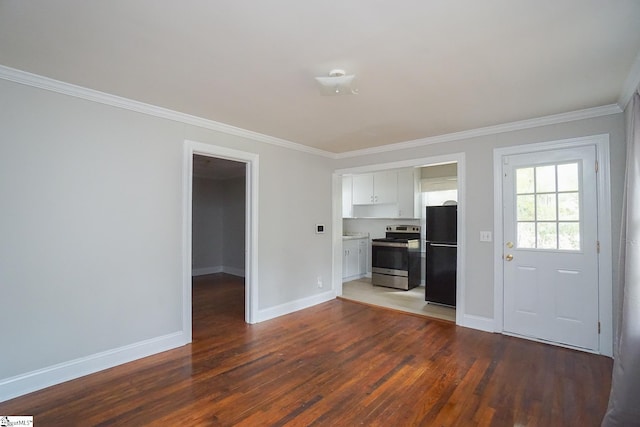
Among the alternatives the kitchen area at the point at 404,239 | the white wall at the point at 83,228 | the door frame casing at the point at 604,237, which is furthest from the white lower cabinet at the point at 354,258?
the door frame casing at the point at 604,237

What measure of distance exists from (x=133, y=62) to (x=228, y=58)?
2.21ft

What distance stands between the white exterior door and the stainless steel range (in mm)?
2131

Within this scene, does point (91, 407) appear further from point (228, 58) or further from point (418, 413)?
point (228, 58)

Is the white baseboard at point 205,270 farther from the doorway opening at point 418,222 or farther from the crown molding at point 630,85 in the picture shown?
the crown molding at point 630,85

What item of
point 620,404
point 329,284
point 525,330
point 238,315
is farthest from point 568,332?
point 238,315

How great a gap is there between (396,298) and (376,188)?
2243 mm

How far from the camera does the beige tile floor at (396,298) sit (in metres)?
4.32

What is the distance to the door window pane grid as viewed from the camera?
3162mm

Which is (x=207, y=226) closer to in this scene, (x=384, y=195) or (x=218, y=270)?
(x=218, y=270)

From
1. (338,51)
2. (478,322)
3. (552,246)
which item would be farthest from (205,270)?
(552,246)

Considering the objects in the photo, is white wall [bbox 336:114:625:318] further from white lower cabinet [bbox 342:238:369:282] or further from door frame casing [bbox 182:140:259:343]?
white lower cabinet [bbox 342:238:369:282]

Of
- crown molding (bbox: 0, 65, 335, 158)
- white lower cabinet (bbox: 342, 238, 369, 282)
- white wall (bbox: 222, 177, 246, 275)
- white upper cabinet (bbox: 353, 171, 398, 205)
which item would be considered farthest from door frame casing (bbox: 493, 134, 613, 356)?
white wall (bbox: 222, 177, 246, 275)

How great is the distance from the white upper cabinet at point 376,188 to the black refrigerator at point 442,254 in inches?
56.0

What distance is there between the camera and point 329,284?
5.00m
